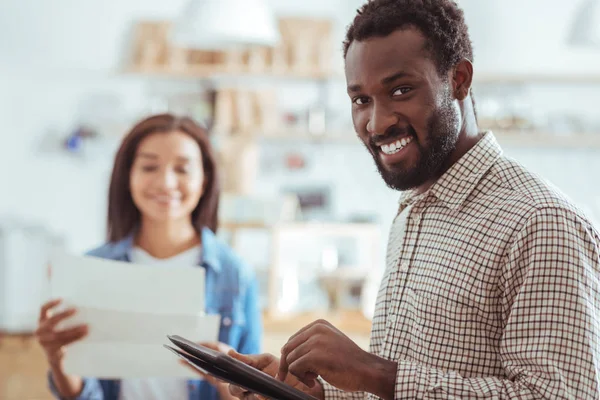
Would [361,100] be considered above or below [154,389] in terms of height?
above

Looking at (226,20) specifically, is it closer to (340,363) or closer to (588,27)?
(588,27)

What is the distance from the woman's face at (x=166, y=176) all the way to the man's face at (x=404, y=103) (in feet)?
3.24

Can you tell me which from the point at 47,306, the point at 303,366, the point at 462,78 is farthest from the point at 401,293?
the point at 47,306

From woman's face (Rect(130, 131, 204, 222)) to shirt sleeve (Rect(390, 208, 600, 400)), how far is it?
1.16 metres

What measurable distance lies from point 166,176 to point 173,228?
0.16 meters

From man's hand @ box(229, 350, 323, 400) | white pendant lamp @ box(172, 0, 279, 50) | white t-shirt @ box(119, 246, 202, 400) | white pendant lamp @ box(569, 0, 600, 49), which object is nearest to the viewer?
man's hand @ box(229, 350, 323, 400)

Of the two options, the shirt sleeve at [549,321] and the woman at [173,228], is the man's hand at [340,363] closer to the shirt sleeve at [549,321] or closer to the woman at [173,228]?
the shirt sleeve at [549,321]

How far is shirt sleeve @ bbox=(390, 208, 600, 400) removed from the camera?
874 mm

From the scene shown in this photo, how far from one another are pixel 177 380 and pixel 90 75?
12.5 ft

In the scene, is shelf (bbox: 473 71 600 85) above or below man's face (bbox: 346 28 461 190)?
above

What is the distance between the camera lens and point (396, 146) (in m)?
1.06

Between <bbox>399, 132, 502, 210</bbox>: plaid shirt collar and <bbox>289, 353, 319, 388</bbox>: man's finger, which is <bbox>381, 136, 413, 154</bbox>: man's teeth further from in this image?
<bbox>289, 353, 319, 388</bbox>: man's finger

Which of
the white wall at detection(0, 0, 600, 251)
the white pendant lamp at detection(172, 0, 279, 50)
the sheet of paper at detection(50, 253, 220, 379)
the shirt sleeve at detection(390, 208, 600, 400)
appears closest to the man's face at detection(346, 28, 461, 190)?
the shirt sleeve at detection(390, 208, 600, 400)

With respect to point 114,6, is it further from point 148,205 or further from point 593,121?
point 148,205
